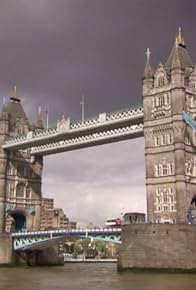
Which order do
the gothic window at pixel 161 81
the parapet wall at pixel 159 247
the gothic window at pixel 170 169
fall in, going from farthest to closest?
the gothic window at pixel 161 81, the gothic window at pixel 170 169, the parapet wall at pixel 159 247

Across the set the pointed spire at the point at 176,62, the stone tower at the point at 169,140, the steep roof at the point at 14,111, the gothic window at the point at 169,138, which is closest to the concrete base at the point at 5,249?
the steep roof at the point at 14,111

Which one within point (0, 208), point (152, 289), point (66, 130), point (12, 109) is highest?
point (12, 109)

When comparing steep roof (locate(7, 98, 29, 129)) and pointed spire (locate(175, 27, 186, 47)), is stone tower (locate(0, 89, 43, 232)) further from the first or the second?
pointed spire (locate(175, 27, 186, 47))

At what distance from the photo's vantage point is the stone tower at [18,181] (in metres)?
86.6

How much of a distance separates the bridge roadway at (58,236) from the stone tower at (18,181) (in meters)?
6.57

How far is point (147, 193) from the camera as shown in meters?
64.3

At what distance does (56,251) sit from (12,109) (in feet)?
87.3

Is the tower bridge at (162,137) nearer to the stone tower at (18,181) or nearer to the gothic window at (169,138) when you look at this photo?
the gothic window at (169,138)

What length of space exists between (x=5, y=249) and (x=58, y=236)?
1149cm

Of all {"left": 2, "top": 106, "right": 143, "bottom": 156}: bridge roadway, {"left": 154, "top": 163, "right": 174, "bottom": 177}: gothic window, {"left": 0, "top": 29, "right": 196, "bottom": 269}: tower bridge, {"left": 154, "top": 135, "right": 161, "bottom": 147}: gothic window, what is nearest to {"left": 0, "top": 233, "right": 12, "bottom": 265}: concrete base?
{"left": 0, "top": 29, "right": 196, "bottom": 269}: tower bridge

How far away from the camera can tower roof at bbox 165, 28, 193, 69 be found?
64250 millimetres

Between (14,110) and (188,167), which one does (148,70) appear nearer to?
(188,167)

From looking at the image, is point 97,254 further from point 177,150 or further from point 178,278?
point 178,278

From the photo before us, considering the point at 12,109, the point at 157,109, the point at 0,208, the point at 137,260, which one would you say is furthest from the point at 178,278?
the point at 12,109
